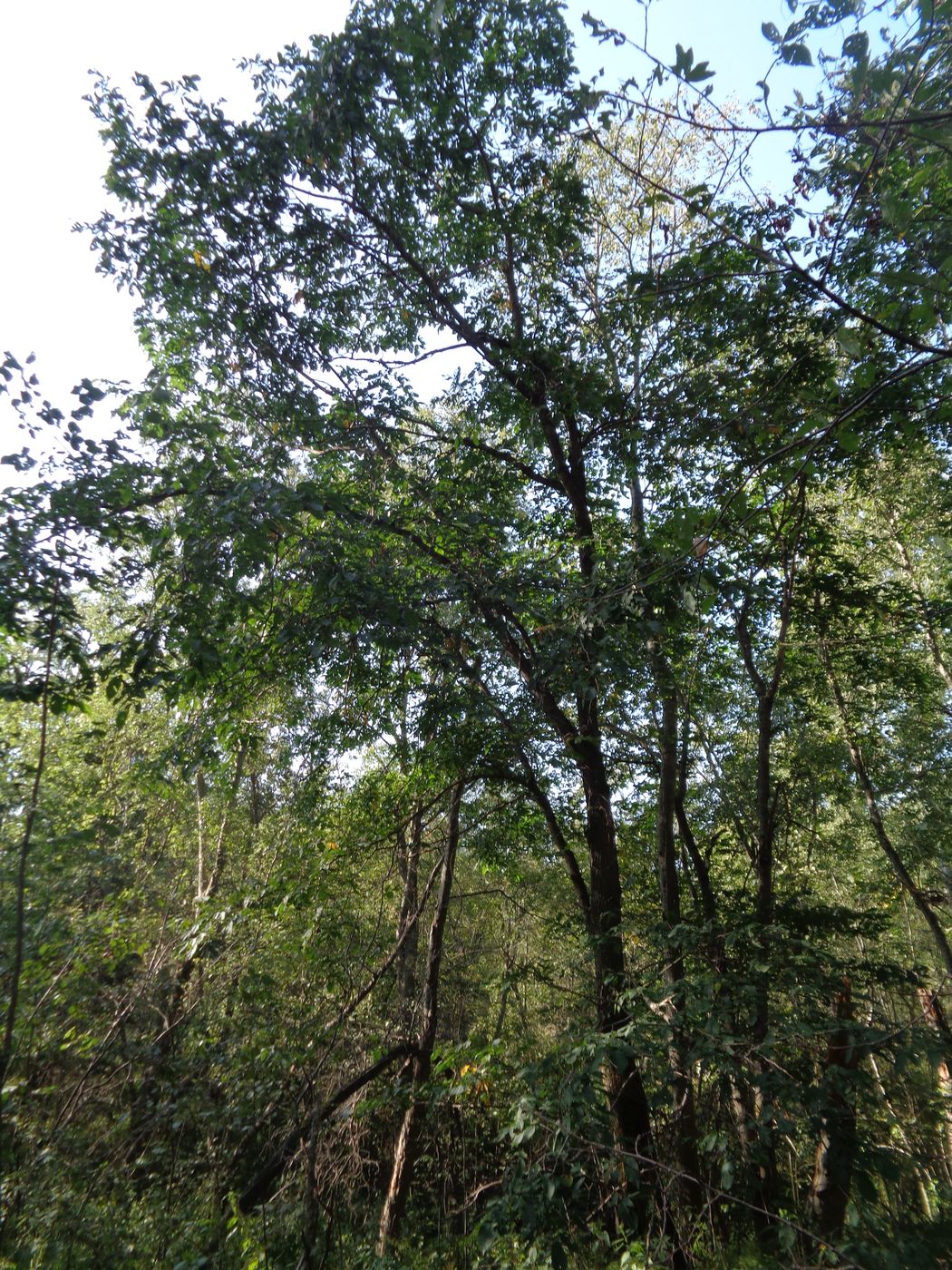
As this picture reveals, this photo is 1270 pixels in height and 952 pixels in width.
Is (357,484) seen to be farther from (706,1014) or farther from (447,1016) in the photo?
(447,1016)

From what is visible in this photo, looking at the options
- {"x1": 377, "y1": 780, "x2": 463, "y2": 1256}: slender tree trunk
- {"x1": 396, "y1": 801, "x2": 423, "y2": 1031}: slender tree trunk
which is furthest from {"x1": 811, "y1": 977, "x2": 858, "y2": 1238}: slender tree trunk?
{"x1": 377, "y1": 780, "x2": 463, "y2": 1256}: slender tree trunk

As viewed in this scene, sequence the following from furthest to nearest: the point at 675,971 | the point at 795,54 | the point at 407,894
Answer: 1. the point at 407,894
2. the point at 675,971
3. the point at 795,54

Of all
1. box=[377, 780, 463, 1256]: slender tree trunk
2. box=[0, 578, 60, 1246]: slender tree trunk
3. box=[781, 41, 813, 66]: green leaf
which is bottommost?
box=[377, 780, 463, 1256]: slender tree trunk

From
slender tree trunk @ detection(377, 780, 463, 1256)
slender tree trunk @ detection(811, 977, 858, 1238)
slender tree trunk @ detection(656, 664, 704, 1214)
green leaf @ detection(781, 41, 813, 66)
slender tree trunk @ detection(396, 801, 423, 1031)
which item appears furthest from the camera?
slender tree trunk @ detection(377, 780, 463, 1256)

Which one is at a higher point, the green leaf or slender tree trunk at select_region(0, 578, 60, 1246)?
the green leaf

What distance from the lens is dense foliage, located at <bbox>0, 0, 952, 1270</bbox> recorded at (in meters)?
3.52

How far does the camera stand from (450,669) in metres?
5.12

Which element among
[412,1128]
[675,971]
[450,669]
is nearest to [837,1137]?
[675,971]

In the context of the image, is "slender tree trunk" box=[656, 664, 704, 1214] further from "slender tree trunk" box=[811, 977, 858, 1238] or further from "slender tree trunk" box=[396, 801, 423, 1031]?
"slender tree trunk" box=[396, 801, 423, 1031]

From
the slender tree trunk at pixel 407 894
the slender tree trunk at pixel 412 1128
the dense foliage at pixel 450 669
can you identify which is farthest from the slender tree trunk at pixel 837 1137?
the slender tree trunk at pixel 412 1128

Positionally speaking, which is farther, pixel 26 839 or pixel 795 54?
pixel 26 839

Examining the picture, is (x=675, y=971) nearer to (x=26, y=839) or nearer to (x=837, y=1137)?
(x=837, y=1137)

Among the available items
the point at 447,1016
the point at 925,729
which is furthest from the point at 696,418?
the point at 447,1016

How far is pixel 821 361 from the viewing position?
4.59 m
